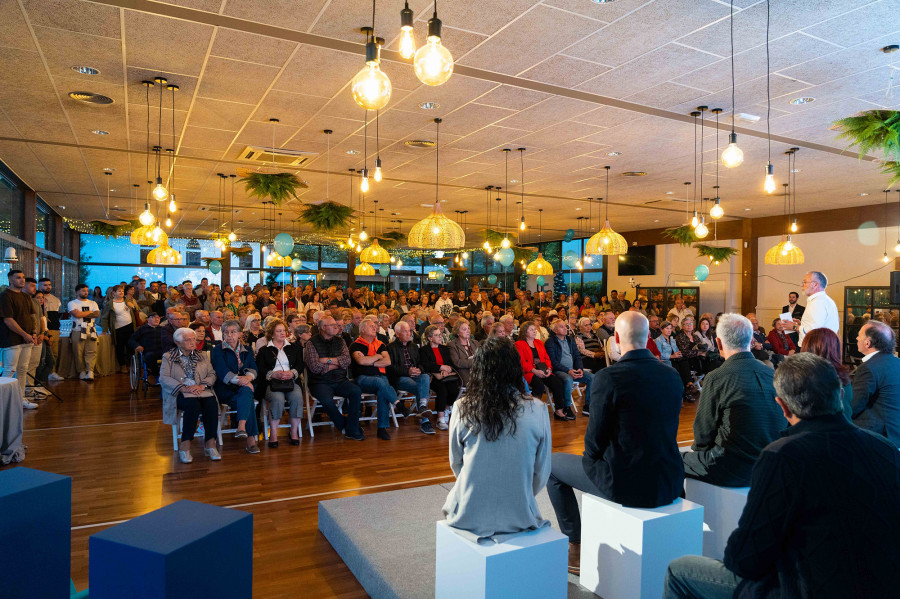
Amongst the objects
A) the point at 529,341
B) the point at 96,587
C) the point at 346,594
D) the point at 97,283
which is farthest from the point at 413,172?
the point at 97,283

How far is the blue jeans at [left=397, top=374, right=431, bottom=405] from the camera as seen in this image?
269 inches

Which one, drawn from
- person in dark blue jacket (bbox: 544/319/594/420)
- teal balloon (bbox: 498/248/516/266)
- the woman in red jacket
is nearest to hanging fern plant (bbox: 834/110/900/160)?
the woman in red jacket

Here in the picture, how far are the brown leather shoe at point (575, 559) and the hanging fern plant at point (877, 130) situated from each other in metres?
3.56

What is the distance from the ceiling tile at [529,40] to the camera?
4.34 meters

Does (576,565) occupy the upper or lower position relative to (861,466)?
lower

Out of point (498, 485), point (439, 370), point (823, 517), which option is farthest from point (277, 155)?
point (823, 517)

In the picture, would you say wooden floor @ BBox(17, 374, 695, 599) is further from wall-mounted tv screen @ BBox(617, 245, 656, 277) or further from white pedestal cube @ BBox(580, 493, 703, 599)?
wall-mounted tv screen @ BBox(617, 245, 656, 277)

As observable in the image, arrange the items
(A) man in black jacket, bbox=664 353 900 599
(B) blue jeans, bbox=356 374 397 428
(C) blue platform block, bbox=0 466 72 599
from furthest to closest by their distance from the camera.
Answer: (B) blue jeans, bbox=356 374 397 428 < (C) blue platform block, bbox=0 466 72 599 < (A) man in black jacket, bbox=664 353 900 599

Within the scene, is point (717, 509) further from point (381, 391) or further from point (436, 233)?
point (436, 233)

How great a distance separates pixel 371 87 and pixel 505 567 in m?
2.28

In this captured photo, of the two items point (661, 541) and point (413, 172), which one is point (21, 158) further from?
point (661, 541)

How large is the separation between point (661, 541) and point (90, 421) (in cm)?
641

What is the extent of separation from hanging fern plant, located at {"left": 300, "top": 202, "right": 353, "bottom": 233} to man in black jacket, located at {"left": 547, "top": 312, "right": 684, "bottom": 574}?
5.91 metres

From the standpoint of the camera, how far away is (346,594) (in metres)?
3.03
